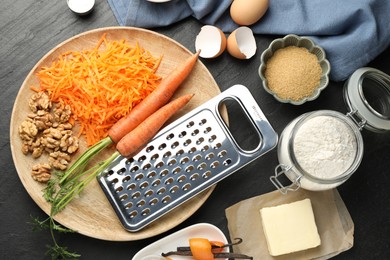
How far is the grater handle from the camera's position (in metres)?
1.65

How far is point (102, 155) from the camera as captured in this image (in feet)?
5.50

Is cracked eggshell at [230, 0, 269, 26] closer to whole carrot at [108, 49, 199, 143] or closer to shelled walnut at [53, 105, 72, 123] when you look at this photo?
whole carrot at [108, 49, 199, 143]

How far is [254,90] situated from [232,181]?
32 cm

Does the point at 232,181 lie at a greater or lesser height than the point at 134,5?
lesser

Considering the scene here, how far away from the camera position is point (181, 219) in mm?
1644

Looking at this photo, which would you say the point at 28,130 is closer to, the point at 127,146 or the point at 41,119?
the point at 41,119

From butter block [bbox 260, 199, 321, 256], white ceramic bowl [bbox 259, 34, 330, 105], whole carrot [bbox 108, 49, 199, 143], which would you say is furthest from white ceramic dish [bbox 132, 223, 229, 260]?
white ceramic bowl [bbox 259, 34, 330, 105]

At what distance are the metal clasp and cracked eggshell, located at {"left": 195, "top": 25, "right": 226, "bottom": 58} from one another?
44cm

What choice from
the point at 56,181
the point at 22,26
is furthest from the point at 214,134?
the point at 22,26

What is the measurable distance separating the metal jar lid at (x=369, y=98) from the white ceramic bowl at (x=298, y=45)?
92mm

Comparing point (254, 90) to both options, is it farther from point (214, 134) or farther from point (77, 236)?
point (77, 236)

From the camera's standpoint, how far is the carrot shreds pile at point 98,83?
1604mm

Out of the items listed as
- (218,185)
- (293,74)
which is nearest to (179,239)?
(218,185)

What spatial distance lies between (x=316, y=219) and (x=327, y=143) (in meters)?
0.30
